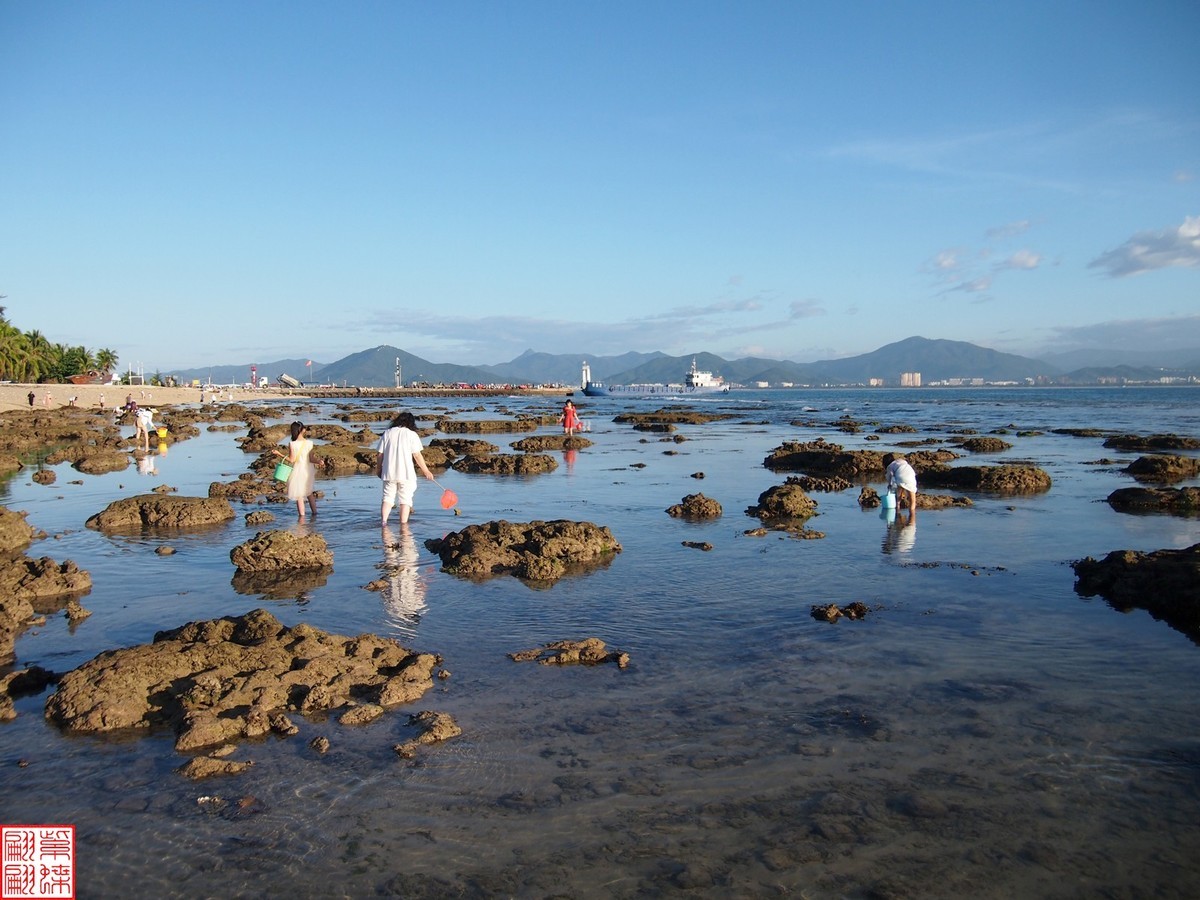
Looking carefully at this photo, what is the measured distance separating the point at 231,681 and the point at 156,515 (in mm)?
8529

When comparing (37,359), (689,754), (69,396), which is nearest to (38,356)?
(37,359)

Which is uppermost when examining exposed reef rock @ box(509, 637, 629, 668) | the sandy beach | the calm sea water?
the sandy beach

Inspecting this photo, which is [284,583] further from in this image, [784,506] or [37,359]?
[37,359]

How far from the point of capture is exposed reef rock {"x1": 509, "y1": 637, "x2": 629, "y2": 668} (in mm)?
7156

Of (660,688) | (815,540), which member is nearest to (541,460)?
(815,540)

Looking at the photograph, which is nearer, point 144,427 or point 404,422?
point 404,422

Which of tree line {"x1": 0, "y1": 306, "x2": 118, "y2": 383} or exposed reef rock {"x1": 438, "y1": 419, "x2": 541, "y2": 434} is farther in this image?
tree line {"x1": 0, "y1": 306, "x2": 118, "y2": 383}

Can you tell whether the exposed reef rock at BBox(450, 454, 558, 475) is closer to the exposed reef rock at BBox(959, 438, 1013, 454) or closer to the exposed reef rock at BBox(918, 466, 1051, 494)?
the exposed reef rock at BBox(918, 466, 1051, 494)

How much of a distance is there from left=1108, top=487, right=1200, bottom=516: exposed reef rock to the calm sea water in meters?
6.63

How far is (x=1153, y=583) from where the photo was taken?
9156 millimetres

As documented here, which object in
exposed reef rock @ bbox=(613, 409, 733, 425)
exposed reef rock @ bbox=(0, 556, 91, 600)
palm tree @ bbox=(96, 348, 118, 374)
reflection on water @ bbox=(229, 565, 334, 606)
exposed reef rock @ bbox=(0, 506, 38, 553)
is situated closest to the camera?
exposed reef rock @ bbox=(0, 556, 91, 600)

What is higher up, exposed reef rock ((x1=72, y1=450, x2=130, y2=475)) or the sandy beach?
the sandy beach

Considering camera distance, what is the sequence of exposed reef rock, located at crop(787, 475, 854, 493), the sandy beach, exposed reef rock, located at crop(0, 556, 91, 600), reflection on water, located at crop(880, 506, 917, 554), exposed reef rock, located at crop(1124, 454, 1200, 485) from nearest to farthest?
exposed reef rock, located at crop(0, 556, 91, 600), reflection on water, located at crop(880, 506, 917, 554), exposed reef rock, located at crop(787, 475, 854, 493), exposed reef rock, located at crop(1124, 454, 1200, 485), the sandy beach

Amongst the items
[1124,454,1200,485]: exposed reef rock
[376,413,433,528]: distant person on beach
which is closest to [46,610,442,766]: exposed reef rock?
[376,413,433,528]: distant person on beach
